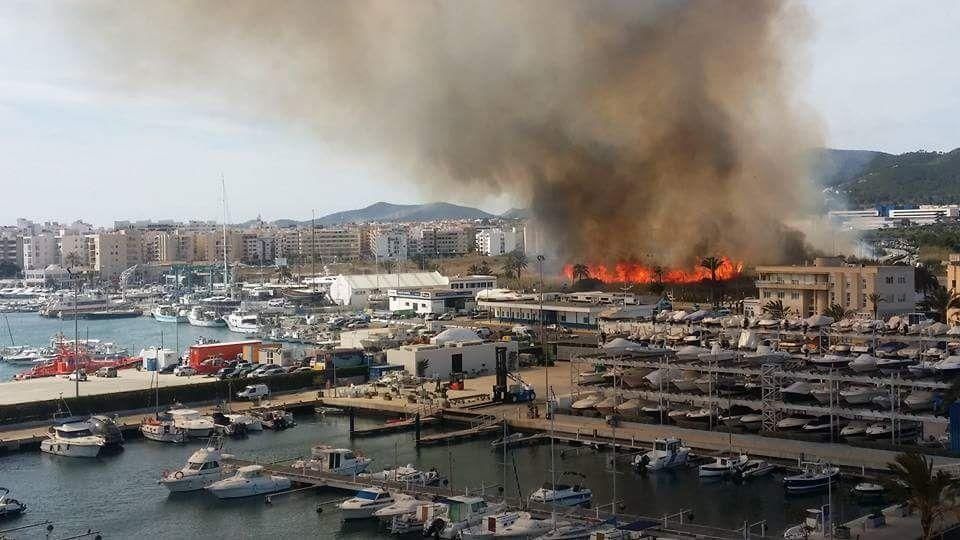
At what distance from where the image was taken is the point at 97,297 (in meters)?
72.9

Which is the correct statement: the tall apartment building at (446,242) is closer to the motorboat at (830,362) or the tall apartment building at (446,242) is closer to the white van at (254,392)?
the white van at (254,392)

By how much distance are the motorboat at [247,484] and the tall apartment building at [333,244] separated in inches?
3523

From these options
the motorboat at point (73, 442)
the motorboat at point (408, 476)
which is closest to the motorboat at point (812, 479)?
the motorboat at point (408, 476)

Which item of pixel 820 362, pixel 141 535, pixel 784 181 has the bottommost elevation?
pixel 141 535

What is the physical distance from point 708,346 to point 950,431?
248 inches

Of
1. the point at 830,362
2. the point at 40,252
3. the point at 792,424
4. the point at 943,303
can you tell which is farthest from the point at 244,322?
the point at 40,252

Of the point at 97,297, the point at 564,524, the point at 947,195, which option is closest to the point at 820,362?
the point at 564,524

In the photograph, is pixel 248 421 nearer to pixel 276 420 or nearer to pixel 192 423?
pixel 276 420

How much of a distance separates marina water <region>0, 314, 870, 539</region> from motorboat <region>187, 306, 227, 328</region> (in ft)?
120

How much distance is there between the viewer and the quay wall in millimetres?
24250

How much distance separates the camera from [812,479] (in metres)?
17.4

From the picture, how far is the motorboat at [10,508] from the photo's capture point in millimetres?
17406

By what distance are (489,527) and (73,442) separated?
1046 centimetres

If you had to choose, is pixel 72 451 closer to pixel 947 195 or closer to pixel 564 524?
pixel 564 524
